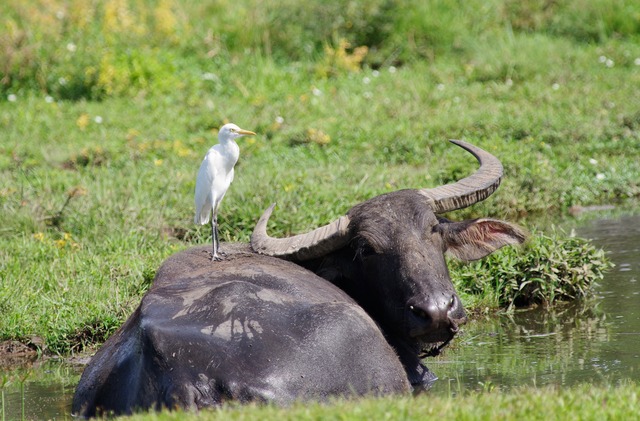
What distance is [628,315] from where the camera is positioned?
6.66 meters

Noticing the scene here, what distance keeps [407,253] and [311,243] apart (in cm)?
59

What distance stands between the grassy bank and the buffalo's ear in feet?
4.48

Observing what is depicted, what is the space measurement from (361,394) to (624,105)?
7841 mm

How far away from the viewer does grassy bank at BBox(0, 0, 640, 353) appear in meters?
7.90

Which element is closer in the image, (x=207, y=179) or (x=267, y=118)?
(x=207, y=179)

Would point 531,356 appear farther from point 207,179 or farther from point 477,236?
point 207,179

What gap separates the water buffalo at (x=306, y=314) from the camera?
4.34 meters

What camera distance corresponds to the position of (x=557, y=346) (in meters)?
6.07

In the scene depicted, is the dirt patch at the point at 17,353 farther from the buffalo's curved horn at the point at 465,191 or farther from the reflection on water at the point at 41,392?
the buffalo's curved horn at the point at 465,191

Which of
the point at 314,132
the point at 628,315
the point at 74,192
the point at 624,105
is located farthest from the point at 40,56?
the point at 628,315

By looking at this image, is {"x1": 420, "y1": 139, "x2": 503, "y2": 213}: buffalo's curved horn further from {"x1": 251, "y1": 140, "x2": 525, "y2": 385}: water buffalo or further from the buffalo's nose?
the buffalo's nose

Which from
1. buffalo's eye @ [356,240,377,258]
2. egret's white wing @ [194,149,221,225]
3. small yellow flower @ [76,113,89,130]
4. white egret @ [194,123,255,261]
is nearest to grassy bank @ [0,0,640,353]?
small yellow flower @ [76,113,89,130]

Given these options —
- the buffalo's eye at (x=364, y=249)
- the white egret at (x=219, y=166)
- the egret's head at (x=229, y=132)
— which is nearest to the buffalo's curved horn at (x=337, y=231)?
the buffalo's eye at (x=364, y=249)

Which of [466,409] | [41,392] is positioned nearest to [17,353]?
[41,392]
